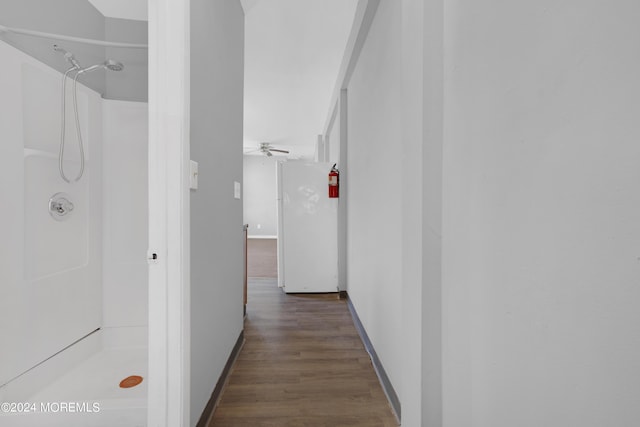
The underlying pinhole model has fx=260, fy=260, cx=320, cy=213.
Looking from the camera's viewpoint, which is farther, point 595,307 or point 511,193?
point 511,193

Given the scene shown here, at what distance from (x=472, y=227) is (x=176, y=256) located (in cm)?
106

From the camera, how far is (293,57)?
120 inches

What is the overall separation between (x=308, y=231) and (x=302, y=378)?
189cm

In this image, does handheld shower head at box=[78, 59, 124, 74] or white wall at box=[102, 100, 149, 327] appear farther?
white wall at box=[102, 100, 149, 327]

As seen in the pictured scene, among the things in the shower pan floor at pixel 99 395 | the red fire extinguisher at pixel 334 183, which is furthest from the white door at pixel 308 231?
the shower pan floor at pixel 99 395

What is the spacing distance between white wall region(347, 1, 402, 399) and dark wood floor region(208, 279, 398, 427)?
0.19 metres

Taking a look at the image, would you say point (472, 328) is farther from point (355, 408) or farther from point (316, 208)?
point (316, 208)

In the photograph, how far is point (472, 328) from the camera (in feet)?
2.60

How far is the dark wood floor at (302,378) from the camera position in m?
1.37

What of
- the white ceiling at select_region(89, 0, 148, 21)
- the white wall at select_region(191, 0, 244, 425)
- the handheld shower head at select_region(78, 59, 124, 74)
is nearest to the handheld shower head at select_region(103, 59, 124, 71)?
the handheld shower head at select_region(78, 59, 124, 74)

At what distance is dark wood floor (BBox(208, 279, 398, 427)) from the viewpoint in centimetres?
137

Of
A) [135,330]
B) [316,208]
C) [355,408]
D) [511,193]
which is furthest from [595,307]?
[316,208]

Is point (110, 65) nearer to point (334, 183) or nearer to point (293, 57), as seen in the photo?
point (293, 57)

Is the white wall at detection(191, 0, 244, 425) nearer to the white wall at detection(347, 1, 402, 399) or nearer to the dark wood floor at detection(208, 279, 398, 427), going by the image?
the dark wood floor at detection(208, 279, 398, 427)
